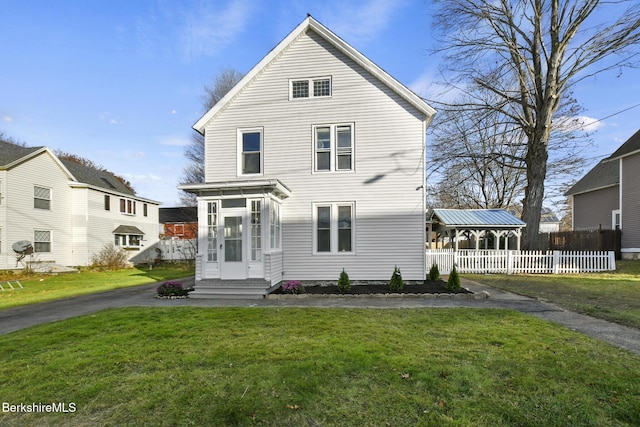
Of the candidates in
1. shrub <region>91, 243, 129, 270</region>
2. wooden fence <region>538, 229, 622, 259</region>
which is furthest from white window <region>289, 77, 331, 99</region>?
shrub <region>91, 243, 129, 270</region>

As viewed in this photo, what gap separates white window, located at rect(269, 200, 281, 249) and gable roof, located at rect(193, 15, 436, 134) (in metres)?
4.43

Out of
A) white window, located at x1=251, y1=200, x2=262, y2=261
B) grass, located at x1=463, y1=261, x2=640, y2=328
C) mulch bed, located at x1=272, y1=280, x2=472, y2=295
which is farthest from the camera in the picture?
white window, located at x1=251, y1=200, x2=262, y2=261

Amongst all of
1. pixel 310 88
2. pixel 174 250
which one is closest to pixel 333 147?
pixel 310 88

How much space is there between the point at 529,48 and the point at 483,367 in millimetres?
18993

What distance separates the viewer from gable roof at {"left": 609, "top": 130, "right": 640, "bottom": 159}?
1839 centimetres

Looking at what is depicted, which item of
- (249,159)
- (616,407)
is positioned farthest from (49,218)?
(616,407)

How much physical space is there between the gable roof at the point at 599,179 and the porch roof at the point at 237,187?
77.8 ft

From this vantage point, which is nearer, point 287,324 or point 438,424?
point 438,424

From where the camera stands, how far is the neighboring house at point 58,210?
57.7 feet

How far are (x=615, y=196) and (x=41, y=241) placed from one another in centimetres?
3908

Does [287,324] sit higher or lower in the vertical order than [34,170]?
lower

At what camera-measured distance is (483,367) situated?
398cm

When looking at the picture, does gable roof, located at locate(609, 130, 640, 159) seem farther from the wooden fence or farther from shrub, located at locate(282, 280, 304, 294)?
shrub, located at locate(282, 280, 304, 294)

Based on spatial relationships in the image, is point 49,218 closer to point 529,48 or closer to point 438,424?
point 438,424
